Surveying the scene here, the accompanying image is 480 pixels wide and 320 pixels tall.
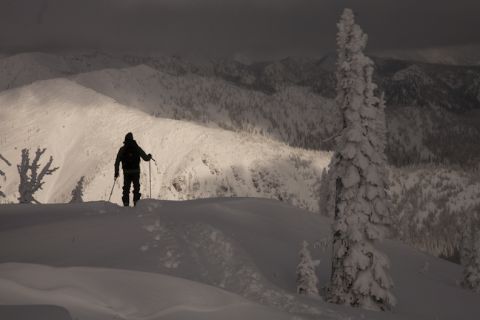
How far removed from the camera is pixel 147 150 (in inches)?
6196

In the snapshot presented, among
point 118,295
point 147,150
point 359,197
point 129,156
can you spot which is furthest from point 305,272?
point 147,150

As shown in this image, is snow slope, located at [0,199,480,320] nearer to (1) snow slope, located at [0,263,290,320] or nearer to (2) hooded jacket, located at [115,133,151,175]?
(1) snow slope, located at [0,263,290,320]

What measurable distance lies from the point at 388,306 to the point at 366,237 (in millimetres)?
2311

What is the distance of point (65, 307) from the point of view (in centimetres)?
645

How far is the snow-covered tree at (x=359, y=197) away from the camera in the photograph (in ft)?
55.4

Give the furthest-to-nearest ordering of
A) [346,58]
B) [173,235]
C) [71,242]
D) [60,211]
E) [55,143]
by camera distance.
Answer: [55,143] < [346,58] < [60,211] < [173,235] < [71,242]

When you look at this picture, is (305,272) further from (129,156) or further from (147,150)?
(147,150)

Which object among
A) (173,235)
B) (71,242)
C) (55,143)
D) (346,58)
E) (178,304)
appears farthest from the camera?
(55,143)

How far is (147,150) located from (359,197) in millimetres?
144115

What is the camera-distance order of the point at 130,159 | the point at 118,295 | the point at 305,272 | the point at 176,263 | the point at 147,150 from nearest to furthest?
1. the point at 118,295
2. the point at 176,263
3. the point at 305,272
4. the point at 130,159
5. the point at 147,150

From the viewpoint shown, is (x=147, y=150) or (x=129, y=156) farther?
(x=147, y=150)

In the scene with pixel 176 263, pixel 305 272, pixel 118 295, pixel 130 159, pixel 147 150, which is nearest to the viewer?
pixel 118 295

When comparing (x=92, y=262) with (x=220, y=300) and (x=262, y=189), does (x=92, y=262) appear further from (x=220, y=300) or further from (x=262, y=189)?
(x=262, y=189)

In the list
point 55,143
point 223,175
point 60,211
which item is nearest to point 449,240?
point 223,175
